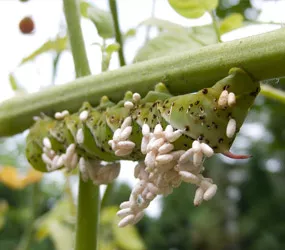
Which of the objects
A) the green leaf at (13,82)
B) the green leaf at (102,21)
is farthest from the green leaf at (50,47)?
the green leaf at (102,21)

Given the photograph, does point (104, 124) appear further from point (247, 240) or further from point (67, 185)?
point (247, 240)

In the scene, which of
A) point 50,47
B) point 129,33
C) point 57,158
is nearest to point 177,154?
point 57,158

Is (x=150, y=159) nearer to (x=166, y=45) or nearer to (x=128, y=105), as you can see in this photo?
(x=128, y=105)

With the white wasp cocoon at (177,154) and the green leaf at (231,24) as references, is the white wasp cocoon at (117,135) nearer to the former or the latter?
the white wasp cocoon at (177,154)

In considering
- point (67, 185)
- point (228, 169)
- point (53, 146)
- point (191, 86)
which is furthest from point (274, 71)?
point (228, 169)

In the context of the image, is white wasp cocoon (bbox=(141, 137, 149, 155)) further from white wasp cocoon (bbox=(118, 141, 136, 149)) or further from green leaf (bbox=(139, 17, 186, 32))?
green leaf (bbox=(139, 17, 186, 32))
